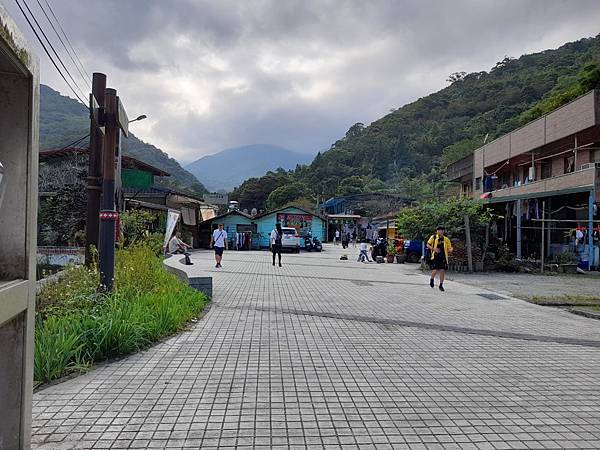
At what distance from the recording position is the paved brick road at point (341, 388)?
356 centimetres

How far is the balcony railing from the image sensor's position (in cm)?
1772

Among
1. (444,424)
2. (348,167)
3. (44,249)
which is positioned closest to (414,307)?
(444,424)

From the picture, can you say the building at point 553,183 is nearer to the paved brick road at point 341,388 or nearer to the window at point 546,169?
the window at point 546,169

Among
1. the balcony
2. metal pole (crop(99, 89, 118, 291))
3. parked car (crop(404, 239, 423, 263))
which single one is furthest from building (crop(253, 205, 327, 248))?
metal pole (crop(99, 89, 118, 291))

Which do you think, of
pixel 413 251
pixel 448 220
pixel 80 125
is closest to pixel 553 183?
pixel 413 251

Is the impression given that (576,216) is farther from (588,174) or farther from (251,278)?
(251,278)

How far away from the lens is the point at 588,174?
18.2 meters

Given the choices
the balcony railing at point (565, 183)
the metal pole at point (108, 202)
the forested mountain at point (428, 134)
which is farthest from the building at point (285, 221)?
the metal pole at point (108, 202)

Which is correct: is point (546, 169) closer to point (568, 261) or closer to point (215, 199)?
point (568, 261)

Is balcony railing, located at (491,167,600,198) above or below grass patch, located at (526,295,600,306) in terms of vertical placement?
above

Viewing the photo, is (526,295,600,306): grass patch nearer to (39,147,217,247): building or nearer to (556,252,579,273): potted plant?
(556,252,579,273): potted plant

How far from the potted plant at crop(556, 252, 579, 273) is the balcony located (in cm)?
238

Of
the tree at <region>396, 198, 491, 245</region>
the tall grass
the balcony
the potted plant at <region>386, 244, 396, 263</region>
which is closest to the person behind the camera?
the tall grass

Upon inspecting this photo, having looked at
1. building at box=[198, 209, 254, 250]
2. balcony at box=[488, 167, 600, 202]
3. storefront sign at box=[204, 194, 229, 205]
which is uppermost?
storefront sign at box=[204, 194, 229, 205]
